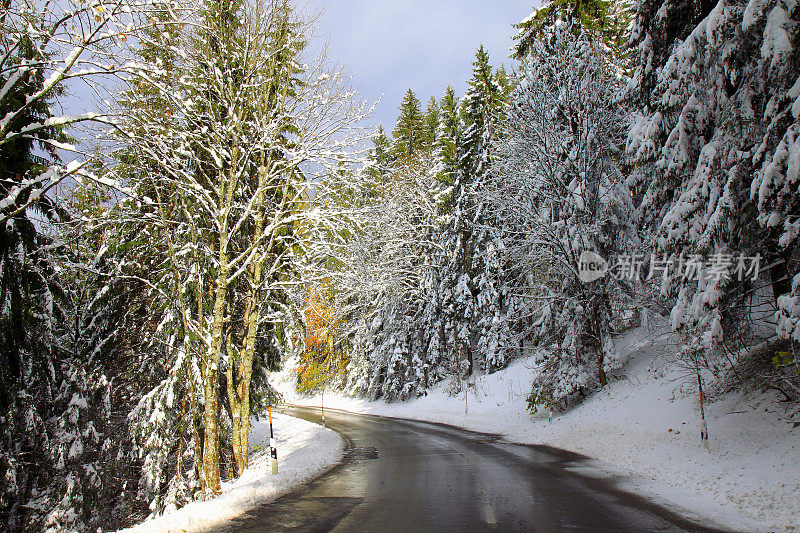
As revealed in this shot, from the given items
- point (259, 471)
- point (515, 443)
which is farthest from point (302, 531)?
point (515, 443)

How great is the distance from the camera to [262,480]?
9797 mm

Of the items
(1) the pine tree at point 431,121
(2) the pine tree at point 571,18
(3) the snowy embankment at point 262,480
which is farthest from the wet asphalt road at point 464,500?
(1) the pine tree at point 431,121

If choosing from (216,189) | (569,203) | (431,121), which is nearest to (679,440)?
(569,203)

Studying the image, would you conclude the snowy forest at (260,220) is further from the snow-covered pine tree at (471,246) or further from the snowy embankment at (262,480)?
the snow-covered pine tree at (471,246)

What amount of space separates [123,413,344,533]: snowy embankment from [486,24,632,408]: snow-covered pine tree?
8229mm

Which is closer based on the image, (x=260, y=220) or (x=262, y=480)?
(x=262, y=480)

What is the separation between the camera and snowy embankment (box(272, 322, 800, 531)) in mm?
7129

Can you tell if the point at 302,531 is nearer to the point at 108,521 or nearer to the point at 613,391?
the point at 108,521

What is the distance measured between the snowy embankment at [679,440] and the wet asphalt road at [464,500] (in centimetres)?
91

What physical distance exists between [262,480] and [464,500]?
15.0 feet

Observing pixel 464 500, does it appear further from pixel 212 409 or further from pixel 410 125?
pixel 410 125

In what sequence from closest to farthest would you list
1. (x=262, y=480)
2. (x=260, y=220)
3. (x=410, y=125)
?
(x=262, y=480), (x=260, y=220), (x=410, y=125)

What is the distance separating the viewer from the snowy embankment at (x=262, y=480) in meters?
6.72

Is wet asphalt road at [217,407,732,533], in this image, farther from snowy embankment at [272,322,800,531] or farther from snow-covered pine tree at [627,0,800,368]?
snow-covered pine tree at [627,0,800,368]
